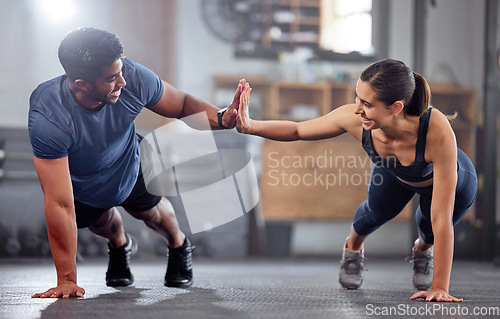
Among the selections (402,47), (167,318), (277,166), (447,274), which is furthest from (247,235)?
(167,318)

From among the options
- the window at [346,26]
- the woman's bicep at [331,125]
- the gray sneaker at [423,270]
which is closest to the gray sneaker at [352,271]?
the gray sneaker at [423,270]

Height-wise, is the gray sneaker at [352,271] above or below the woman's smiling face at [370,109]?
below

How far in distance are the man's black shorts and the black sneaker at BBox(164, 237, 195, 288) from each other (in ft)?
0.79

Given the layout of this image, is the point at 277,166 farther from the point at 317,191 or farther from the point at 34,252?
the point at 34,252

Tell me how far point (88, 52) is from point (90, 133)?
10.4 inches

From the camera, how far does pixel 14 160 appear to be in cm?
425

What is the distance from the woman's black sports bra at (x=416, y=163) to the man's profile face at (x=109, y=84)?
2.68 feet

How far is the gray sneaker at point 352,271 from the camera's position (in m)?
2.32

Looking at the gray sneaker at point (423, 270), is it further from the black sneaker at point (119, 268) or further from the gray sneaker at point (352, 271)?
the black sneaker at point (119, 268)

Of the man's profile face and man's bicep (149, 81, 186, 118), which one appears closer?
the man's profile face

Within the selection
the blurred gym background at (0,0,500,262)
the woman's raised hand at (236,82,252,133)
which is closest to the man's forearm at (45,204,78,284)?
the woman's raised hand at (236,82,252,133)

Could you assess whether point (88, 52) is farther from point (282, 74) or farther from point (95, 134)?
point (282, 74)

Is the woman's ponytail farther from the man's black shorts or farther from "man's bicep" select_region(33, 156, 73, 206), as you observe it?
"man's bicep" select_region(33, 156, 73, 206)

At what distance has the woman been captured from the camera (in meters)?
1.84
